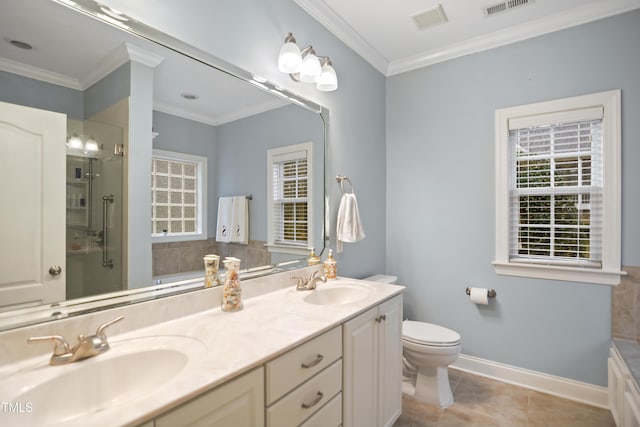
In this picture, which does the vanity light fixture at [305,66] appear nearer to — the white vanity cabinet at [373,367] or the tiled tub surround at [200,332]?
the tiled tub surround at [200,332]

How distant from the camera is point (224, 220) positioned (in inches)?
62.0

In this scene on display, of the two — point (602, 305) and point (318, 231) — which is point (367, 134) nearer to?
point (318, 231)

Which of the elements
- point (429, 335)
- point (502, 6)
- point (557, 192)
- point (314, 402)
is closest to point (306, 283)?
point (314, 402)

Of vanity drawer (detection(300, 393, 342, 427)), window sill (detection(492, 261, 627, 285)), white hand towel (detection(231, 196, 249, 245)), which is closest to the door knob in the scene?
white hand towel (detection(231, 196, 249, 245))

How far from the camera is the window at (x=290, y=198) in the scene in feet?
6.16

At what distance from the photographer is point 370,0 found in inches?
82.1

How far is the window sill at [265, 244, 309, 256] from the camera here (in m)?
1.86

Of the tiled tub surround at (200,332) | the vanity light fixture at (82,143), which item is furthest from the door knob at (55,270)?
the vanity light fixture at (82,143)

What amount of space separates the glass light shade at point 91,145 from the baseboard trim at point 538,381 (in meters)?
2.82

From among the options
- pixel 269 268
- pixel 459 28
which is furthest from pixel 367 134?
pixel 269 268

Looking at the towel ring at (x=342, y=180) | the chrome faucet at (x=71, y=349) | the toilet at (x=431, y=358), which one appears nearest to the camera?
the chrome faucet at (x=71, y=349)

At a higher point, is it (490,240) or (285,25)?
(285,25)

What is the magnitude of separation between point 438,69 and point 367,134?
832 millimetres

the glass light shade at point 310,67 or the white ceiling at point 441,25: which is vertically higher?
the white ceiling at point 441,25
